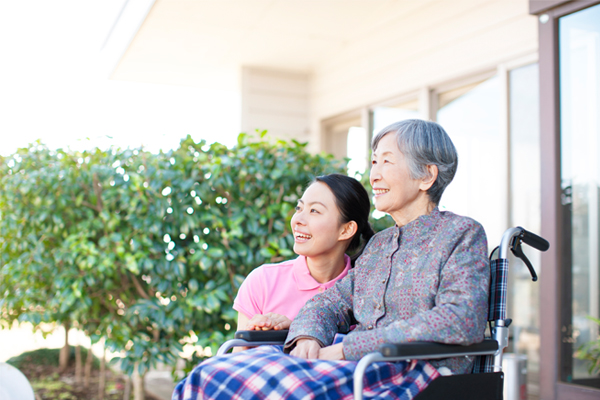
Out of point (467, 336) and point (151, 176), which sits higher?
point (151, 176)

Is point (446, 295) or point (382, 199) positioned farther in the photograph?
point (382, 199)

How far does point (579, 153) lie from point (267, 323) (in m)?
2.20

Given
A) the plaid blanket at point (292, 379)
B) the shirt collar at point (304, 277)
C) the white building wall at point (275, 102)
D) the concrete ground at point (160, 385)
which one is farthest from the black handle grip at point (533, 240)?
the white building wall at point (275, 102)

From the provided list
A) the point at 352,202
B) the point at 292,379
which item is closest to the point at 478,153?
the point at 352,202

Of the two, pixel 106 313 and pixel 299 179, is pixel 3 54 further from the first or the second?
pixel 299 179

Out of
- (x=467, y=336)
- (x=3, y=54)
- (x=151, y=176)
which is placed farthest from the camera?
(x=3, y=54)

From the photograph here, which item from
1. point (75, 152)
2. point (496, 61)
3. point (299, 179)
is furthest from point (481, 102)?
point (75, 152)

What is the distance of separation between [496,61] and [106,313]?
3.21m

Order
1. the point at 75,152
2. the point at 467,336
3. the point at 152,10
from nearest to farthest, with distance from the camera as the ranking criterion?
the point at 467,336
the point at 75,152
the point at 152,10

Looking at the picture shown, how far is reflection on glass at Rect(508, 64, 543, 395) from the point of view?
12.6ft

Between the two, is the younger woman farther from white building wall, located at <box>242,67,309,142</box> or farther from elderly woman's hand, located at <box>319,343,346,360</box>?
white building wall, located at <box>242,67,309,142</box>

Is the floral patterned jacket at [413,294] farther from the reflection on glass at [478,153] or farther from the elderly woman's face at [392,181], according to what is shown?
the reflection on glass at [478,153]

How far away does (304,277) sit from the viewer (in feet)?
7.07

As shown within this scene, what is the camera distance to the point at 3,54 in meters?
8.71
